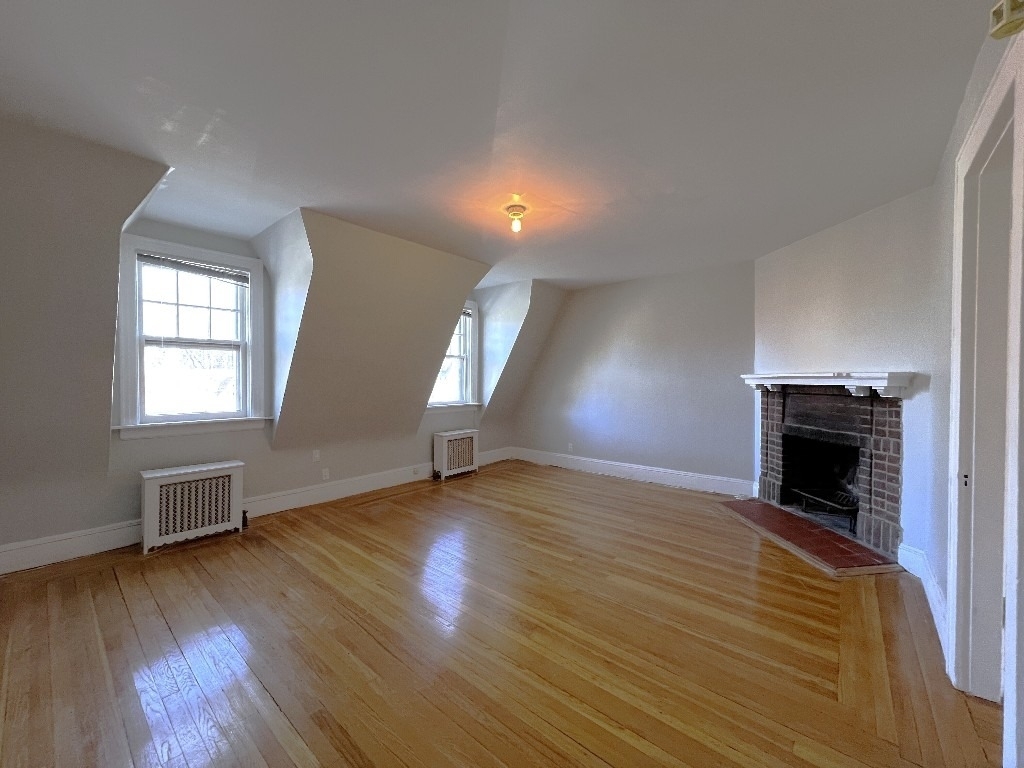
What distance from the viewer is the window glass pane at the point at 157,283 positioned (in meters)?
3.18

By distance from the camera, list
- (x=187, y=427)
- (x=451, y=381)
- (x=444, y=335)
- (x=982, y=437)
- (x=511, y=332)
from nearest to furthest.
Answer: (x=982, y=437) → (x=187, y=427) → (x=444, y=335) → (x=511, y=332) → (x=451, y=381)

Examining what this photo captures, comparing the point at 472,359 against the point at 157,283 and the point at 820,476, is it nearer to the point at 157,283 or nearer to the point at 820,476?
the point at 157,283

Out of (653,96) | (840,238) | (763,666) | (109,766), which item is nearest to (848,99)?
(653,96)

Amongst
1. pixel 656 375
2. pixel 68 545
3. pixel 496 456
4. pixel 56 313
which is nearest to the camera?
pixel 56 313

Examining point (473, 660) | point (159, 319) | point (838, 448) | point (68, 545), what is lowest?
point (473, 660)

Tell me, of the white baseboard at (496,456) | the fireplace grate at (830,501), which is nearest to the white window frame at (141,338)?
the white baseboard at (496,456)

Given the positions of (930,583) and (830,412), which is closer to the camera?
(930,583)

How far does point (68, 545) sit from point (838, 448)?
19.8ft

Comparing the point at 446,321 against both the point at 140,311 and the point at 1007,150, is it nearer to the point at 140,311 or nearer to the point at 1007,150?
the point at 140,311

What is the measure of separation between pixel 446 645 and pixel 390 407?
118 inches

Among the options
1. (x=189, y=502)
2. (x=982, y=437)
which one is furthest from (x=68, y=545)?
(x=982, y=437)

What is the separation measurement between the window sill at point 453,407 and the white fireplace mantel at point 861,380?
364 cm

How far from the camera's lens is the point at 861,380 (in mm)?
2908

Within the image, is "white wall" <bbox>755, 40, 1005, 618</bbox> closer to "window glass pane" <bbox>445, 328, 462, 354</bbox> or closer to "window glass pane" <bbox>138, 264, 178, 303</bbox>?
"window glass pane" <bbox>445, 328, 462, 354</bbox>
